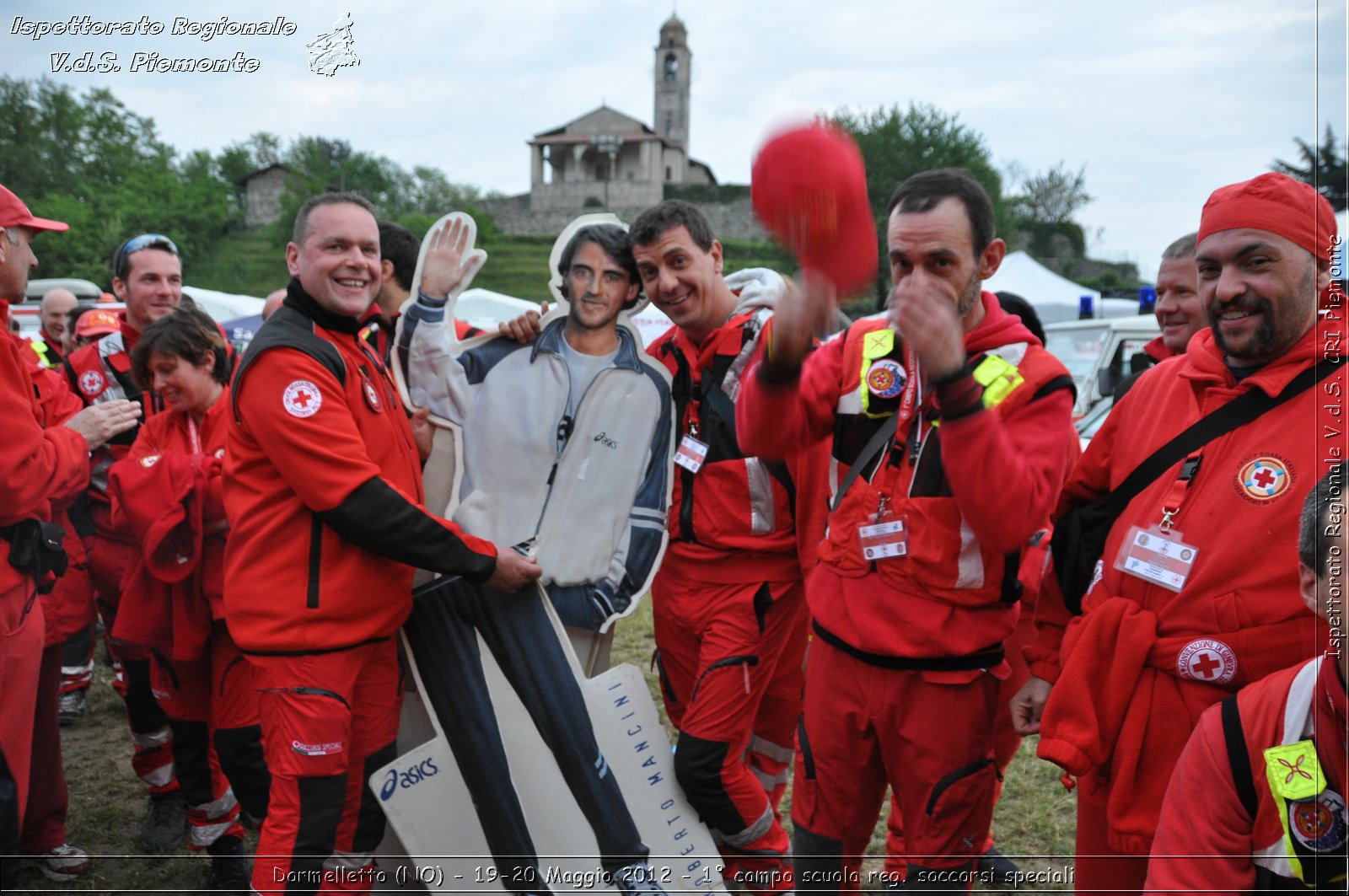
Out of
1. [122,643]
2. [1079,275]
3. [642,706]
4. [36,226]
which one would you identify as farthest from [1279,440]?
[1079,275]

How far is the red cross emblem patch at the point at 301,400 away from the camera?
2684 mm

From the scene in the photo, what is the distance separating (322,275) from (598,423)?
1.10 meters

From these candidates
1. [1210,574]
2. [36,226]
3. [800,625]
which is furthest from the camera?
[800,625]

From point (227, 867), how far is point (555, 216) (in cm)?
5494

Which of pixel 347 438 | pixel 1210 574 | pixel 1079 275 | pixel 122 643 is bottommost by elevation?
pixel 122 643

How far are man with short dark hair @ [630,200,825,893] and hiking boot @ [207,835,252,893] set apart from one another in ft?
6.46

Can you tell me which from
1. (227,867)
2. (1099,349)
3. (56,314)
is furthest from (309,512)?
(1099,349)

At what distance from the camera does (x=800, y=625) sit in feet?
11.8

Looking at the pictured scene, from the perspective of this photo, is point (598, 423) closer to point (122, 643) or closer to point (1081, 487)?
point (1081, 487)

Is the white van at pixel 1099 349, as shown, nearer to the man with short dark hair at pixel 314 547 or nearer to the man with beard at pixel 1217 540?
the man with beard at pixel 1217 540

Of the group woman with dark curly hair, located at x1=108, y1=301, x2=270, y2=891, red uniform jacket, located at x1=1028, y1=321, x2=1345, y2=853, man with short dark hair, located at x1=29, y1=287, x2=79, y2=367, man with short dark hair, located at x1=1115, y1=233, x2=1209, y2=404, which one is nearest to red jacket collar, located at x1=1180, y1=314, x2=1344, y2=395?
red uniform jacket, located at x1=1028, y1=321, x2=1345, y2=853

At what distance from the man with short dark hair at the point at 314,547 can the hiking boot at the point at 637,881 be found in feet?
2.76

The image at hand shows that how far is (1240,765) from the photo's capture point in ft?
5.68

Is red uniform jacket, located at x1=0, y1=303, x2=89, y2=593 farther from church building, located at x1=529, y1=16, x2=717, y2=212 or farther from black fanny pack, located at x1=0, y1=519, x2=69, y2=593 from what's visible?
church building, located at x1=529, y1=16, x2=717, y2=212
